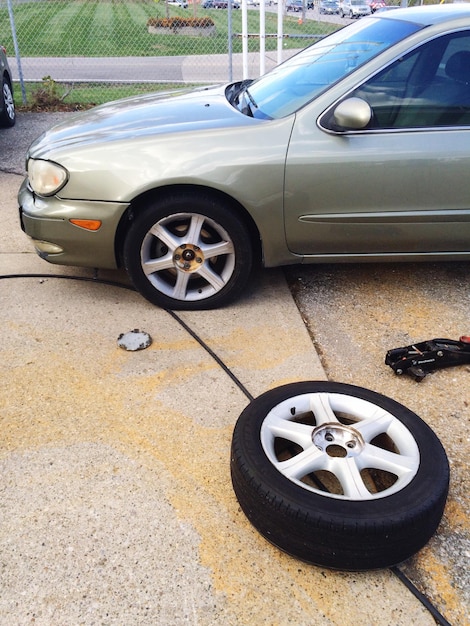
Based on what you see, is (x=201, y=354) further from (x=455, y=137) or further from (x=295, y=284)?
(x=455, y=137)

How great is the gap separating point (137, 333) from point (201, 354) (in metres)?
0.42

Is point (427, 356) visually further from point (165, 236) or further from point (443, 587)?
point (165, 236)

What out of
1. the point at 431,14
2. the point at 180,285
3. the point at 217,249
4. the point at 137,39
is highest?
the point at 431,14

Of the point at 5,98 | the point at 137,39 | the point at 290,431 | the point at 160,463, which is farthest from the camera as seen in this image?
the point at 137,39

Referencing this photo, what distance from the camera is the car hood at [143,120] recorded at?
3.37 meters

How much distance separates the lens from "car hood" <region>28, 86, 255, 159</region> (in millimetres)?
3367

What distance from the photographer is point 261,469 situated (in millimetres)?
2064

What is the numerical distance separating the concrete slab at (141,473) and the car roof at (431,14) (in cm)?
181

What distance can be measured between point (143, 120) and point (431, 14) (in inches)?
72.8

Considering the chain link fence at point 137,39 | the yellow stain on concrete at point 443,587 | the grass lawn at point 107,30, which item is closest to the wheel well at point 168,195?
the yellow stain on concrete at point 443,587

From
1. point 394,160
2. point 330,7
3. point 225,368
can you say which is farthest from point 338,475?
point 330,7

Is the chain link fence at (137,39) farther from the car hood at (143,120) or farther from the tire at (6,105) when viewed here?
the car hood at (143,120)

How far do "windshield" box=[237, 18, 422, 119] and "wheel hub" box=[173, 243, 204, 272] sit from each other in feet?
2.93

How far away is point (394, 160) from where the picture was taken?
127 inches
